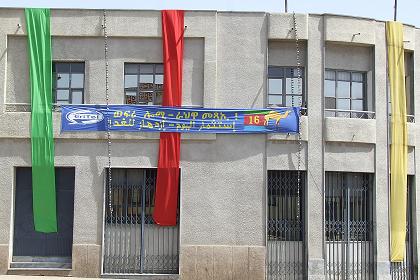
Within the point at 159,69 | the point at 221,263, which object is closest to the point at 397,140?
the point at 221,263

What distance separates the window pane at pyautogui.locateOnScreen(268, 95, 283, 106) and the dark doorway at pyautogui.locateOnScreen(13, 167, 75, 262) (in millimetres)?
6282

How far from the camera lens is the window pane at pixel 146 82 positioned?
1694cm

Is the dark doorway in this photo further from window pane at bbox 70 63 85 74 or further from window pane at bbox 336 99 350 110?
window pane at bbox 336 99 350 110

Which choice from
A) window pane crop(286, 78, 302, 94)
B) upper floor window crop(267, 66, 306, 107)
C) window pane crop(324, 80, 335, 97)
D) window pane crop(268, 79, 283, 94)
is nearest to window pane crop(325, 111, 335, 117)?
window pane crop(324, 80, 335, 97)

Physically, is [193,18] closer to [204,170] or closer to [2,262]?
[204,170]

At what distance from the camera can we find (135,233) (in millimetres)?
16500

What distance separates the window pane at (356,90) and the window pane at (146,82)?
631 cm

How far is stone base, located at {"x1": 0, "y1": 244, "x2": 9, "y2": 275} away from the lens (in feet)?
52.9

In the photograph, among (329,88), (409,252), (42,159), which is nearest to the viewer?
(42,159)

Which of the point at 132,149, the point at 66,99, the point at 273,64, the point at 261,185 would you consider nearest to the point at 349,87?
the point at 273,64

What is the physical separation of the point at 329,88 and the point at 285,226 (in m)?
4.48

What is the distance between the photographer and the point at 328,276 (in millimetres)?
16719

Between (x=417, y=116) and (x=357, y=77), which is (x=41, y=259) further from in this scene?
(x=417, y=116)

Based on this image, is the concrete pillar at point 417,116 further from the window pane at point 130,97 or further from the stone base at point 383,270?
the window pane at point 130,97
